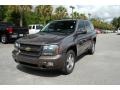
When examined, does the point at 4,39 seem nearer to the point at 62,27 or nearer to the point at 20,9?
the point at 62,27

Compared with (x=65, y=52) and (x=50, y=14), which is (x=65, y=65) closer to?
(x=65, y=52)

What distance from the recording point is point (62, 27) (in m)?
7.38

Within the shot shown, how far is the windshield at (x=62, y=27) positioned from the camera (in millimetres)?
7102

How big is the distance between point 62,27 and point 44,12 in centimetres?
3910

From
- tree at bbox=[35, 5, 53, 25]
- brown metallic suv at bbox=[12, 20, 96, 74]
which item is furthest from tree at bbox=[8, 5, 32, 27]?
brown metallic suv at bbox=[12, 20, 96, 74]

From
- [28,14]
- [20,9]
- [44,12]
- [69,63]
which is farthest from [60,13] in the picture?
[69,63]

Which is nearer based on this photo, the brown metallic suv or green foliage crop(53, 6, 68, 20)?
the brown metallic suv

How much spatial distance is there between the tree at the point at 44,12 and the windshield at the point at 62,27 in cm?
3782

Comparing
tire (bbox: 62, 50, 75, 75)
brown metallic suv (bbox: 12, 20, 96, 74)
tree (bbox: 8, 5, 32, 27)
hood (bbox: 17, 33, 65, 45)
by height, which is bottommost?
tire (bbox: 62, 50, 75, 75)

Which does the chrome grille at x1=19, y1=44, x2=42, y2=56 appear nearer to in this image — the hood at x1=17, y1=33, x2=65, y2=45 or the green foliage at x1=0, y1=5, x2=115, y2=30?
the hood at x1=17, y1=33, x2=65, y2=45

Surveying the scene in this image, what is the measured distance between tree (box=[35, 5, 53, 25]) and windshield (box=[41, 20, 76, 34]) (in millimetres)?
37825

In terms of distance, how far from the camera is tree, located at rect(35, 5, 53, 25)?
150ft
